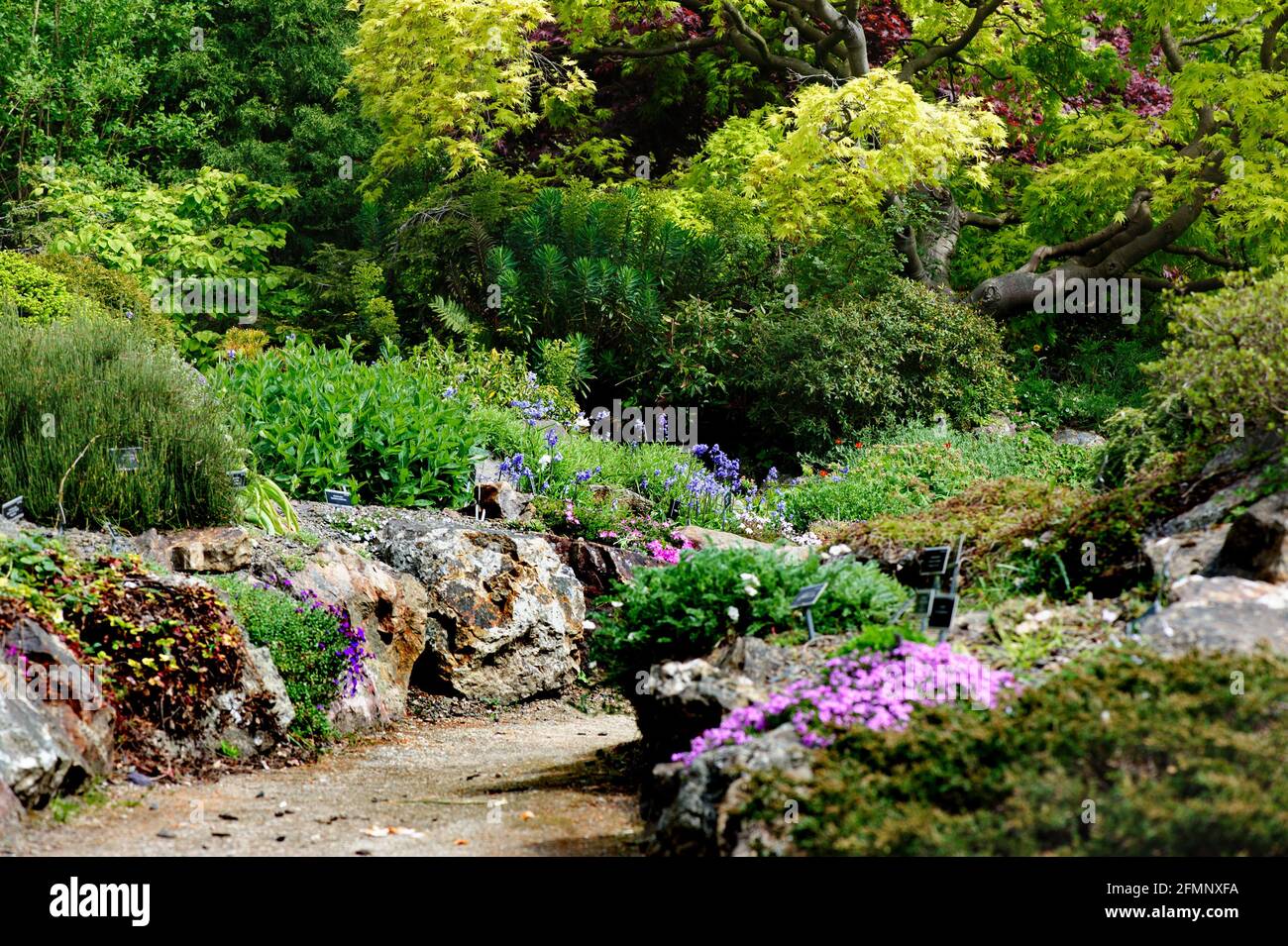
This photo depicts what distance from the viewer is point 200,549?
6.34m

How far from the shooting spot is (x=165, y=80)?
16.8 metres

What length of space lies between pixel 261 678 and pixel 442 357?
582 cm

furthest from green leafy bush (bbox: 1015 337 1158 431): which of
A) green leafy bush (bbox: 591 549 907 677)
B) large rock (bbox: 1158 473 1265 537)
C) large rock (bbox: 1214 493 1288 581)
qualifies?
large rock (bbox: 1214 493 1288 581)

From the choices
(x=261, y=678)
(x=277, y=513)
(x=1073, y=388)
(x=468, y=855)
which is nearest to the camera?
(x=468, y=855)

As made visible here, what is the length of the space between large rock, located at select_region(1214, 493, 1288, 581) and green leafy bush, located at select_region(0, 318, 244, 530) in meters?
4.86

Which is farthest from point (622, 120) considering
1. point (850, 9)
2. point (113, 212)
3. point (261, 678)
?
point (261, 678)

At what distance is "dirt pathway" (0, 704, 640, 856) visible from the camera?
4352mm

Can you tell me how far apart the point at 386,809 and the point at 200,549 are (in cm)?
202

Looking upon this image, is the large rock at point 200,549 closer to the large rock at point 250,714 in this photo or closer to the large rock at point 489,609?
the large rock at point 250,714

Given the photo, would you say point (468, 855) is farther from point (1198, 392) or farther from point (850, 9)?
point (850, 9)

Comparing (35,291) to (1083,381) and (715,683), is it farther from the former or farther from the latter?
(1083,381)

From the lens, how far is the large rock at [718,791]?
3676 mm

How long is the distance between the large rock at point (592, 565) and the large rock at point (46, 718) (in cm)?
367

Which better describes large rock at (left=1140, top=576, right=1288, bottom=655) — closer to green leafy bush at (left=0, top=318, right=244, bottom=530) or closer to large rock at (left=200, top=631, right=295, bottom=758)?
large rock at (left=200, top=631, right=295, bottom=758)
